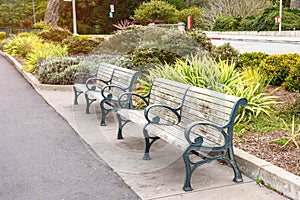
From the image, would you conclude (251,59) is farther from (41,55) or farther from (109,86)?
(41,55)

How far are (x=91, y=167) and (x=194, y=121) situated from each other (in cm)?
133

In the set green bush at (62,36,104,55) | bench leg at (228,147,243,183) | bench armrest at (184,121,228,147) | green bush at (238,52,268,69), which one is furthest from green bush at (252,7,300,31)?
bench armrest at (184,121,228,147)

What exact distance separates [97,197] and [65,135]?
256 centimetres

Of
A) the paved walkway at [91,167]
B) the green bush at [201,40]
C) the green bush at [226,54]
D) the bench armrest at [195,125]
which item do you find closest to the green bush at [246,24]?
the green bush at [201,40]

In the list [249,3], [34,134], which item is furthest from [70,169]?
[249,3]

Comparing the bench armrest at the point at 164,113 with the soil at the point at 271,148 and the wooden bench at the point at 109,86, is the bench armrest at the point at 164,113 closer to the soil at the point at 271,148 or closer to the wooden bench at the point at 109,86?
the soil at the point at 271,148

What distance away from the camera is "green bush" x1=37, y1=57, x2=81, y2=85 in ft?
36.9

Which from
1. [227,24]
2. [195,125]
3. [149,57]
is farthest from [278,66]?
[227,24]

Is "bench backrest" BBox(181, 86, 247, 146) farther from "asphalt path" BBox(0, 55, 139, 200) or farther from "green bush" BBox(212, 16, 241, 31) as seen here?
"green bush" BBox(212, 16, 241, 31)

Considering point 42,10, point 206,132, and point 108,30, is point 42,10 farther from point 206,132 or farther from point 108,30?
point 206,132

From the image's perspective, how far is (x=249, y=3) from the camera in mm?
36906

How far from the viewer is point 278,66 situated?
8859 mm

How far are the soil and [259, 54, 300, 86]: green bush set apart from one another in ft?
10.4

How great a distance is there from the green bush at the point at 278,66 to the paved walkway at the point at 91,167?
350 cm
